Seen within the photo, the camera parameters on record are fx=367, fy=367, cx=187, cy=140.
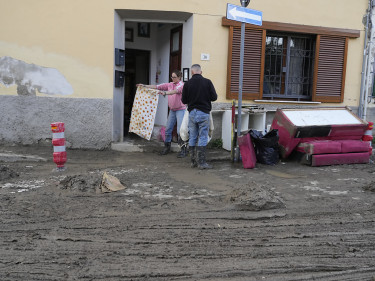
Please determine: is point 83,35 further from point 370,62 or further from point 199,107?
point 370,62

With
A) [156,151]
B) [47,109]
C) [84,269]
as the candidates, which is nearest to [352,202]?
[84,269]

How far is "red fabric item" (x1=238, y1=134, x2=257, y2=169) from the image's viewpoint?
6.55m

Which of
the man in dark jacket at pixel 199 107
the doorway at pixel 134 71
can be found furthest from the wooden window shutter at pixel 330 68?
the doorway at pixel 134 71

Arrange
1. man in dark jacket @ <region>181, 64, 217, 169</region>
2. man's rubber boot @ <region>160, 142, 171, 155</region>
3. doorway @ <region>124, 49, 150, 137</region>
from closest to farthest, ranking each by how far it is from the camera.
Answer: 1. man in dark jacket @ <region>181, 64, 217, 169</region>
2. man's rubber boot @ <region>160, 142, 171, 155</region>
3. doorway @ <region>124, 49, 150, 137</region>

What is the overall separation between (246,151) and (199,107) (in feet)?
3.80

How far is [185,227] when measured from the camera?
12.2 ft

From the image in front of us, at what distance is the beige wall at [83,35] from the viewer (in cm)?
759

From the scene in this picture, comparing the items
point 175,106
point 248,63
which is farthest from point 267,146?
point 248,63

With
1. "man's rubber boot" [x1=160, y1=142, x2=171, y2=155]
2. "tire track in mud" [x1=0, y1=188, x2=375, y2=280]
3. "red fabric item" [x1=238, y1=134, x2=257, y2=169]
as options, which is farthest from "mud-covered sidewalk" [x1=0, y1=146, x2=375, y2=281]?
"man's rubber boot" [x1=160, y1=142, x2=171, y2=155]

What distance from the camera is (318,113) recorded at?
7.21 metres

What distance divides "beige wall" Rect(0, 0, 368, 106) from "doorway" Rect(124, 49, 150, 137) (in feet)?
7.93

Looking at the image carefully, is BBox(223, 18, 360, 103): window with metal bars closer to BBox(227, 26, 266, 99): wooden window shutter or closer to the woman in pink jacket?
BBox(227, 26, 266, 99): wooden window shutter

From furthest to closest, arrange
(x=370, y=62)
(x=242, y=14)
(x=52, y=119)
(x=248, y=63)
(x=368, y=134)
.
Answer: (x=370, y=62)
(x=248, y=63)
(x=52, y=119)
(x=368, y=134)
(x=242, y=14)

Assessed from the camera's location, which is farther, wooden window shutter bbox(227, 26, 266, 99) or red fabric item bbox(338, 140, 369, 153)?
wooden window shutter bbox(227, 26, 266, 99)
